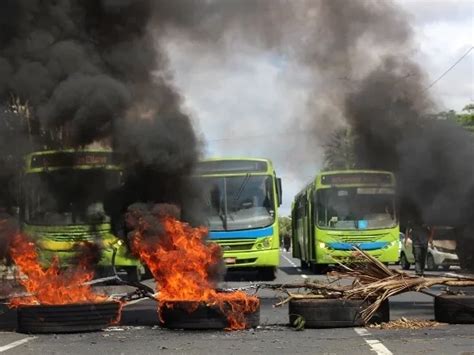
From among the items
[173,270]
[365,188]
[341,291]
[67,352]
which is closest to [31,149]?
[173,270]

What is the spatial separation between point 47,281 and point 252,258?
9.58 metres

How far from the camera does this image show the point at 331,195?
21.2m

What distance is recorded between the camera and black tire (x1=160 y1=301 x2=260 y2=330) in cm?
915

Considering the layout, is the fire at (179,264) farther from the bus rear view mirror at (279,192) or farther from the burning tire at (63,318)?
the bus rear view mirror at (279,192)

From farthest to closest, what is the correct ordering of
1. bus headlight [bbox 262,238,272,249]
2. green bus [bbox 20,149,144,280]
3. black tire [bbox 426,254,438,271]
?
black tire [bbox 426,254,438,271] → bus headlight [bbox 262,238,272,249] → green bus [bbox 20,149,144,280]

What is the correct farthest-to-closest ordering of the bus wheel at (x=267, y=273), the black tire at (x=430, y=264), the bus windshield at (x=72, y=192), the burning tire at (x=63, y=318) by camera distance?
the black tire at (x=430, y=264), the bus wheel at (x=267, y=273), the bus windshield at (x=72, y=192), the burning tire at (x=63, y=318)

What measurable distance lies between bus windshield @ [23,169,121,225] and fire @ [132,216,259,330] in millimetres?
1680

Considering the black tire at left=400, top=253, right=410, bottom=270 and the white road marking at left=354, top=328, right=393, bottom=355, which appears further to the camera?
the black tire at left=400, top=253, right=410, bottom=270

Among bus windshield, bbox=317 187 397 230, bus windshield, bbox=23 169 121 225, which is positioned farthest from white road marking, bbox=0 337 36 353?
bus windshield, bbox=317 187 397 230

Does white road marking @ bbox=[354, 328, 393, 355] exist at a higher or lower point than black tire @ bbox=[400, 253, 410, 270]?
higher

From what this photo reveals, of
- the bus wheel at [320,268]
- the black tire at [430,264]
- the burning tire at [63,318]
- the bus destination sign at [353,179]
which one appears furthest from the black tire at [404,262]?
the burning tire at [63,318]

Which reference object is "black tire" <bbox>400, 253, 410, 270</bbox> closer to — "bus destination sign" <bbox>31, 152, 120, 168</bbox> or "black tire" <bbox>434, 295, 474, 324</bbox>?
"black tire" <bbox>434, 295, 474, 324</bbox>

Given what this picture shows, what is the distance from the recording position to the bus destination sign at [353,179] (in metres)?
18.2

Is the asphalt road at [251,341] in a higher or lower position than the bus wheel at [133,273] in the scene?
higher
